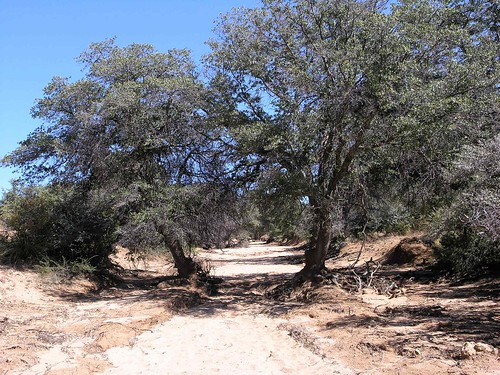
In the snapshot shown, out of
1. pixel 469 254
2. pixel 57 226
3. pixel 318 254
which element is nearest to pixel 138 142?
pixel 57 226

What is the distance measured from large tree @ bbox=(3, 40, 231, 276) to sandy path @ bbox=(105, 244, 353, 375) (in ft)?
14.7

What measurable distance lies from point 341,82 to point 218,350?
A: 732 cm

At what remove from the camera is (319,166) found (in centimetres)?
1387

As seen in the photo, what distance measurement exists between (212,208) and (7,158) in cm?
744

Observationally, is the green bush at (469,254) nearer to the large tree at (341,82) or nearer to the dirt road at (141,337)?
the large tree at (341,82)

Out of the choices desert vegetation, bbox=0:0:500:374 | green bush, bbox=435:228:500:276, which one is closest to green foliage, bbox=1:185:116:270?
desert vegetation, bbox=0:0:500:374

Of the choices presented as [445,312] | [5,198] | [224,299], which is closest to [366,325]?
[445,312]

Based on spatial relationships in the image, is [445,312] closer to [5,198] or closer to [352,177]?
[352,177]

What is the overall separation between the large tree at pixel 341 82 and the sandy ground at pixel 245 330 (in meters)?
3.34

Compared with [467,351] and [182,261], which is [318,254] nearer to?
[182,261]

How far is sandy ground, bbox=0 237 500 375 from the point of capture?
7.15m

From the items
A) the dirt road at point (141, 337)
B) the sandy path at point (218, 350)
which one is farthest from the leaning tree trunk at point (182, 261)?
the sandy path at point (218, 350)

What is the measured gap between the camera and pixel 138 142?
1543cm

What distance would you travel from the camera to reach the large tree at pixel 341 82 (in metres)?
11.0
